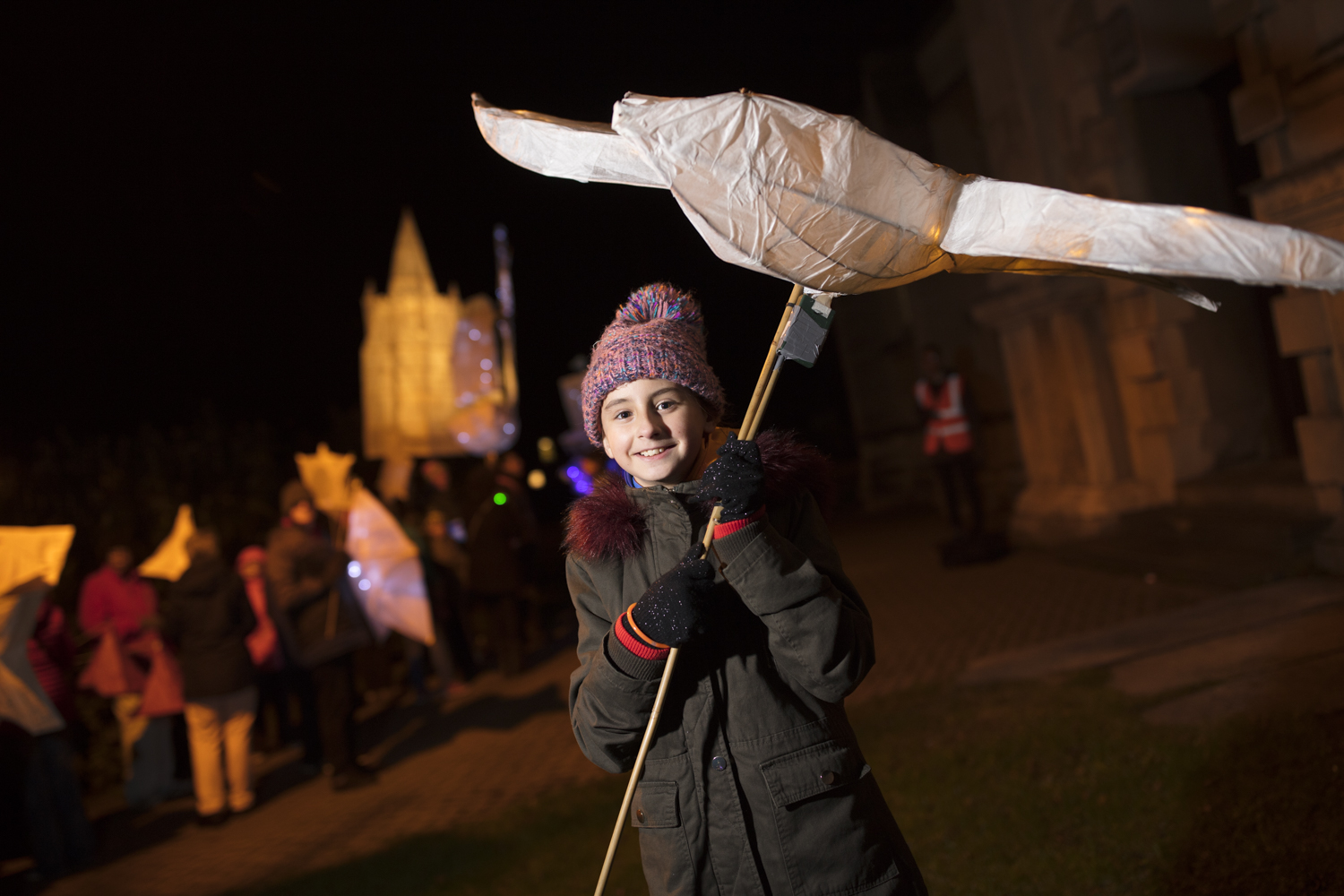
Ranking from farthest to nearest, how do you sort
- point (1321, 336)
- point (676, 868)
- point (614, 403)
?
point (1321, 336), point (614, 403), point (676, 868)

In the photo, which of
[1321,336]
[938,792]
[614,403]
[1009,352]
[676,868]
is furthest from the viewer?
[1009,352]

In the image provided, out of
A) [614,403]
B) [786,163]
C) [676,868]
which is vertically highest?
[786,163]

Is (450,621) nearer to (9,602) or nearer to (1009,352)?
(9,602)

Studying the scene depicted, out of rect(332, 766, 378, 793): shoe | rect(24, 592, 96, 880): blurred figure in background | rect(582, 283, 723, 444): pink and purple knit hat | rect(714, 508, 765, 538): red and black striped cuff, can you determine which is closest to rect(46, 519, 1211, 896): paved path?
rect(332, 766, 378, 793): shoe

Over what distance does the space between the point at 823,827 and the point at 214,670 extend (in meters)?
5.20

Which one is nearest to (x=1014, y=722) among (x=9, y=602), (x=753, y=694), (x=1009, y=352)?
(x=753, y=694)

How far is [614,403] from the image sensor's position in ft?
6.37

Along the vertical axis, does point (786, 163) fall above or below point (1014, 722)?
above

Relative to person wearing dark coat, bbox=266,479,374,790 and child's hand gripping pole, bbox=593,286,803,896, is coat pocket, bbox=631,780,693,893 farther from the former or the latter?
person wearing dark coat, bbox=266,479,374,790

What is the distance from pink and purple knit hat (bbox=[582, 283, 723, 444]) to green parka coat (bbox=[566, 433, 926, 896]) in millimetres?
228

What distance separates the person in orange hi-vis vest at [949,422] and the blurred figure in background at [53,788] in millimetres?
7626

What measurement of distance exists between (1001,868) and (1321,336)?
178 inches

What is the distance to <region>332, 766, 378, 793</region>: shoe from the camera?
19.8 ft

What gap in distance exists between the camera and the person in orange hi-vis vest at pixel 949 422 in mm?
9172
